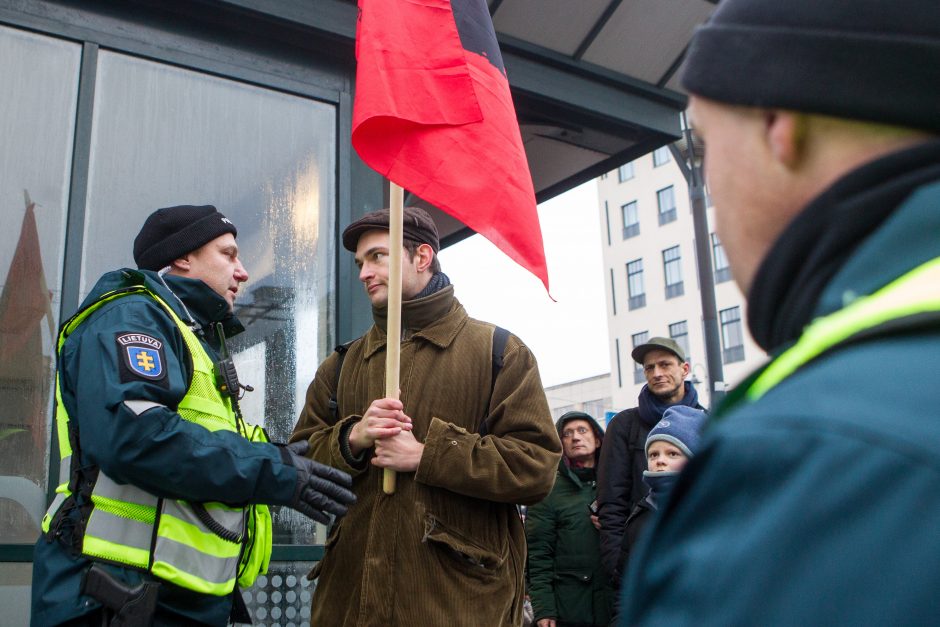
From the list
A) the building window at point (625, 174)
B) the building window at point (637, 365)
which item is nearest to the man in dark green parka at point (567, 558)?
the building window at point (637, 365)

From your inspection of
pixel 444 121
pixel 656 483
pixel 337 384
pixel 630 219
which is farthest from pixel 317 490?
pixel 630 219

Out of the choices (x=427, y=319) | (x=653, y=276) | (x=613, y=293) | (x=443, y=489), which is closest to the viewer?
(x=443, y=489)

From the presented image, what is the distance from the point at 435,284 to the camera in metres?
3.72

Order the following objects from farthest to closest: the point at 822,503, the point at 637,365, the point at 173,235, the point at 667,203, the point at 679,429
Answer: the point at 637,365, the point at 667,203, the point at 679,429, the point at 173,235, the point at 822,503

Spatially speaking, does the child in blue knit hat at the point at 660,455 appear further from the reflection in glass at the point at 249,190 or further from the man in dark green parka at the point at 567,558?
the reflection in glass at the point at 249,190

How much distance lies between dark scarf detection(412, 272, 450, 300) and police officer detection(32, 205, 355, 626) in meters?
0.89

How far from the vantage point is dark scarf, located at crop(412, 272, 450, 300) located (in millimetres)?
3672

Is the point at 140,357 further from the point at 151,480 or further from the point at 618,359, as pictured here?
the point at 618,359

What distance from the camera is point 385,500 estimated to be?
3252mm

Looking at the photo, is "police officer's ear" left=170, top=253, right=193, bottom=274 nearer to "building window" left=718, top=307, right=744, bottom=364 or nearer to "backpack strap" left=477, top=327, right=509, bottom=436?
"backpack strap" left=477, top=327, right=509, bottom=436

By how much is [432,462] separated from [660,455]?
2022mm

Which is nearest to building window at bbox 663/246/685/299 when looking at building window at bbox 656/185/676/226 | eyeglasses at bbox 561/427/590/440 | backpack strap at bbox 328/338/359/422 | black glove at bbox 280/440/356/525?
building window at bbox 656/185/676/226

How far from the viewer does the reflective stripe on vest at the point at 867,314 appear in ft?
2.18

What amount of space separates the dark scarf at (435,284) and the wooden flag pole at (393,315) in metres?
0.33
